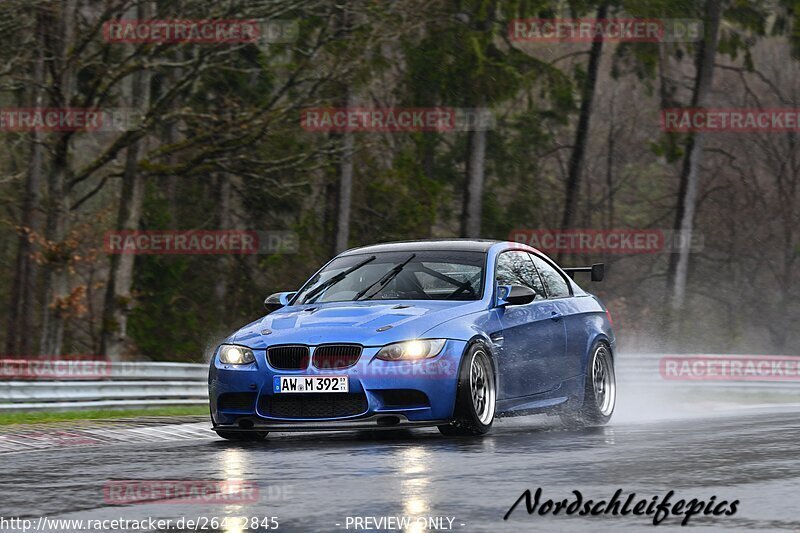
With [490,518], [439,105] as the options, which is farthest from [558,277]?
[439,105]

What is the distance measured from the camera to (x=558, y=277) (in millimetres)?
12984

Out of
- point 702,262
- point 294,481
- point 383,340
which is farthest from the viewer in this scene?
point 702,262

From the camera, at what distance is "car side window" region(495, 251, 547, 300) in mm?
11875

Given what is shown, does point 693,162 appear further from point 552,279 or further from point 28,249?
point 552,279

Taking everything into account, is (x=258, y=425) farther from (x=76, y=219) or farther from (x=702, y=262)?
(x=702, y=262)

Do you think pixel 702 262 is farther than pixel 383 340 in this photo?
Yes

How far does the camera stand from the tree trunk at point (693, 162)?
39688 mm

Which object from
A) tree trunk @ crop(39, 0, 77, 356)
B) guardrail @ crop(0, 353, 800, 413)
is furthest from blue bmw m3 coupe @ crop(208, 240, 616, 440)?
tree trunk @ crop(39, 0, 77, 356)

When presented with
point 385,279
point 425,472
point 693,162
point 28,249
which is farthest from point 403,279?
point 693,162

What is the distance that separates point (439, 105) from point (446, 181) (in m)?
5.17

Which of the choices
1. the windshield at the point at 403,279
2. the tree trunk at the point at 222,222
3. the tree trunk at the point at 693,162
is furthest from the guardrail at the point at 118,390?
the tree trunk at the point at 693,162

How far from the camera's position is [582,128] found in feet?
135

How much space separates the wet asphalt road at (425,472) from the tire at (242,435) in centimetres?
9

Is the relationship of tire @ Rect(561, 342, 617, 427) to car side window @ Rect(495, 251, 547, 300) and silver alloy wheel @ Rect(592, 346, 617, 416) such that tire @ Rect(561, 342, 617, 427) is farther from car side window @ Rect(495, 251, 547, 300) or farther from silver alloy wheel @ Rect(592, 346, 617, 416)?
car side window @ Rect(495, 251, 547, 300)
